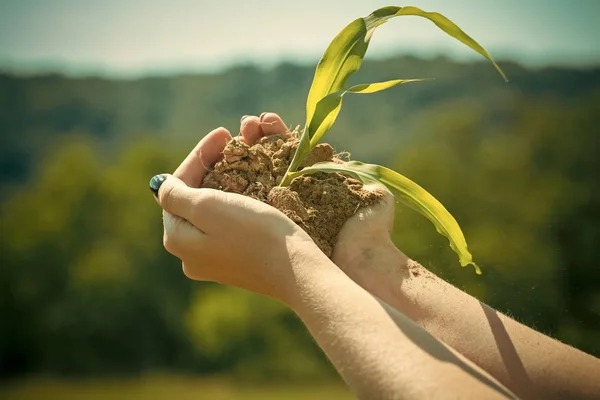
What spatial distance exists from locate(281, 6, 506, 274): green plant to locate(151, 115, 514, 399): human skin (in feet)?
1.39

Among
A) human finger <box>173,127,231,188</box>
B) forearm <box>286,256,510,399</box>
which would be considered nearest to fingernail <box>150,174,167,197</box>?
human finger <box>173,127,231,188</box>

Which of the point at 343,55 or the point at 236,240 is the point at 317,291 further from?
the point at 343,55

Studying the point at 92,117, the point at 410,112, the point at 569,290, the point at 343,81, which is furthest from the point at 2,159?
the point at 343,81

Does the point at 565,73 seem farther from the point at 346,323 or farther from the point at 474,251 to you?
the point at 346,323

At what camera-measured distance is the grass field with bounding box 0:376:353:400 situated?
113 feet

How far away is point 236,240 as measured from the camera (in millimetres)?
1808

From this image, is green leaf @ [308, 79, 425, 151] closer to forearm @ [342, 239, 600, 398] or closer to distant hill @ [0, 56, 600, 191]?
forearm @ [342, 239, 600, 398]

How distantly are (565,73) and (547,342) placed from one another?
34.3 m

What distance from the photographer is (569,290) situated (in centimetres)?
2197

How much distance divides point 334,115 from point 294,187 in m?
0.28

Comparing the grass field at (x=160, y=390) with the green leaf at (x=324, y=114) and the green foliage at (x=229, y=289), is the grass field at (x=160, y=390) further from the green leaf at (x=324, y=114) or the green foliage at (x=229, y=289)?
the green leaf at (x=324, y=114)

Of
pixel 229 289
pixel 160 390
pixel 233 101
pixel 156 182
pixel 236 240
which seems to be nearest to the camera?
pixel 236 240

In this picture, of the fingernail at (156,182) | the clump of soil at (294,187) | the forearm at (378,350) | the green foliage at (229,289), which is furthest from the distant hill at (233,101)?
the forearm at (378,350)

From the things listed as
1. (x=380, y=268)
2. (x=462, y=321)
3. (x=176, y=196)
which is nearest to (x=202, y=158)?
(x=176, y=196)
